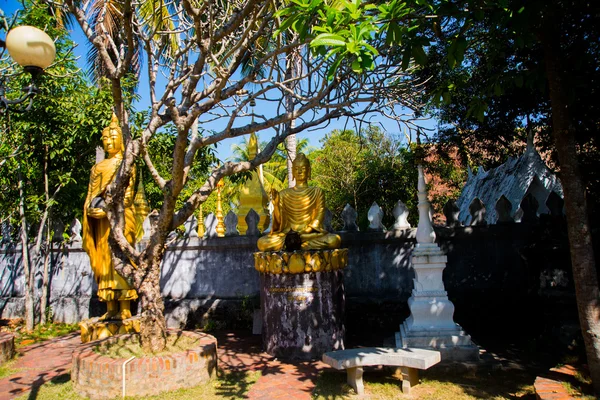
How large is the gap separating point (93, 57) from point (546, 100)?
15751 mm

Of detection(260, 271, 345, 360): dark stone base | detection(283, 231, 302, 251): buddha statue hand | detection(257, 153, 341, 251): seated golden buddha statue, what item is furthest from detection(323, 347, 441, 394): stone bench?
detection(257, 153, 341, 251): seated golden buddha statue

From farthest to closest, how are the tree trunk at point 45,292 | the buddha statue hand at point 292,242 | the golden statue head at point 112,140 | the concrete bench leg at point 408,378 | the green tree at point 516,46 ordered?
the tree trunk at point 45,292, the golden statue head at point 112,140, the buddha statue hand at point 292,242, the concrete bench leg at point 408,378, the green tree at point 516,46

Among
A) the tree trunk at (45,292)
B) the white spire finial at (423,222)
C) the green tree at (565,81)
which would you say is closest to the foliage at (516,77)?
the green tree at (565,81)

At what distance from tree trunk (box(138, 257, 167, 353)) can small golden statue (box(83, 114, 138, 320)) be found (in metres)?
2.22

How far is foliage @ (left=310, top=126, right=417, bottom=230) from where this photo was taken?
15.7 meters

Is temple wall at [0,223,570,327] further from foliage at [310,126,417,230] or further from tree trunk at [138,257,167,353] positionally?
foliage at [310,126,417,230]

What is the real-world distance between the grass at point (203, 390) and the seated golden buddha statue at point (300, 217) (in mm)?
1893

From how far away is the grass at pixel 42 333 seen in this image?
8.19 meters

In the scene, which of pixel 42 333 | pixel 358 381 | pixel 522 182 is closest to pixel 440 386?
pixel 358 381

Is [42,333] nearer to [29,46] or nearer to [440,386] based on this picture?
[29,46]

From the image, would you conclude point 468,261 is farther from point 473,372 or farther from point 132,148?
point 132,148

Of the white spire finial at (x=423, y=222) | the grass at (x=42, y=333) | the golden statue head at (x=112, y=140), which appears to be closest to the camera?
the white spire finial at (x=423, y=222)

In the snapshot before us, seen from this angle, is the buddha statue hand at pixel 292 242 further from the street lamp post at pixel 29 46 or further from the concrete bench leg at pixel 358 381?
the street lamp post at pixel 29 46

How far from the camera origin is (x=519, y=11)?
3615 mm
